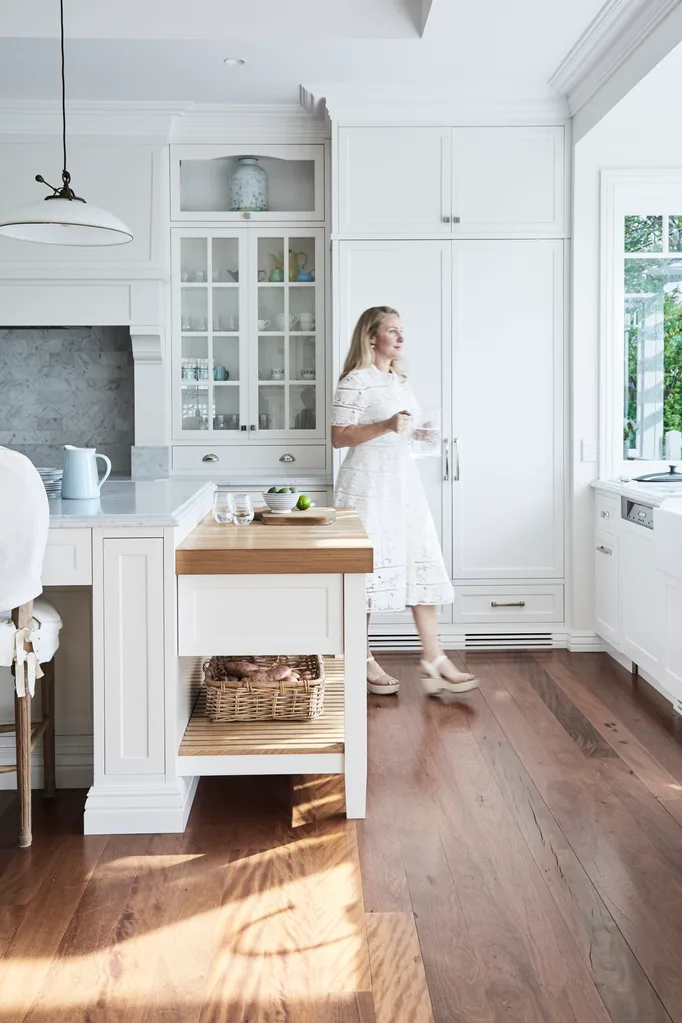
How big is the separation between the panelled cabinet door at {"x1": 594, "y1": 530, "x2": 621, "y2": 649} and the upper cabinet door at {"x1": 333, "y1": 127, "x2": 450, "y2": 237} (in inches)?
66.1

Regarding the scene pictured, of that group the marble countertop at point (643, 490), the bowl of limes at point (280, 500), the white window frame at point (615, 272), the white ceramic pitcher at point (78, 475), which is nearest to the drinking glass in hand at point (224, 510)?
the bowl of limes at point (280, 500)

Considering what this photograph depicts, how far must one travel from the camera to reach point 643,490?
13.1 feet

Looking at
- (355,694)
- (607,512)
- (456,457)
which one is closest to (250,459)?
(456,457)

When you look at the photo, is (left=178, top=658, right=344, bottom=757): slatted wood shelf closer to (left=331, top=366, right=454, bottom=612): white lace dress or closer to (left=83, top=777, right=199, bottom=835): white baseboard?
(left=83, top=777, right=199, bottom=835): white baseboard

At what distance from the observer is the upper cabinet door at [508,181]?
4562 millimetres

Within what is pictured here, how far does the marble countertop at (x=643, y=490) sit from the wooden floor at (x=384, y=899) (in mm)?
994

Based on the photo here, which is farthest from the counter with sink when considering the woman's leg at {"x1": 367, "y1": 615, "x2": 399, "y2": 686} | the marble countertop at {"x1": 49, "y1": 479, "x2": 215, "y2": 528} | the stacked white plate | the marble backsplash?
the marble backsplash

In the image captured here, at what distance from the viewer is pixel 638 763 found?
3.09 meters

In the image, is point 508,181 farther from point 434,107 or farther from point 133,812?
point 133,812

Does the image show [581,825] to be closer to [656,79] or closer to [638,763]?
[638,763]

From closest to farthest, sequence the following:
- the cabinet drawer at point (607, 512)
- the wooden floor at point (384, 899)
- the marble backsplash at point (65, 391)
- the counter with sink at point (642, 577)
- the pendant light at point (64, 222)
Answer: the wooden floor at point (384, 899) → the pendant light at point (64, 222) → the counter with sink at point (642, 577) → the cabinet drawer at point (607, 512) → the marble backsplash at point (65, 391)

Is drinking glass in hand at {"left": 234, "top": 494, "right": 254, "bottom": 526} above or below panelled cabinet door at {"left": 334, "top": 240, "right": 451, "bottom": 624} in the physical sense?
below

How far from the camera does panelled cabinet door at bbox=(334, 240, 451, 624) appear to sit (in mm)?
4566

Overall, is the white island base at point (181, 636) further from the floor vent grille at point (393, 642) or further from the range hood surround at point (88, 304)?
the range hood surround at point (88, 304)
